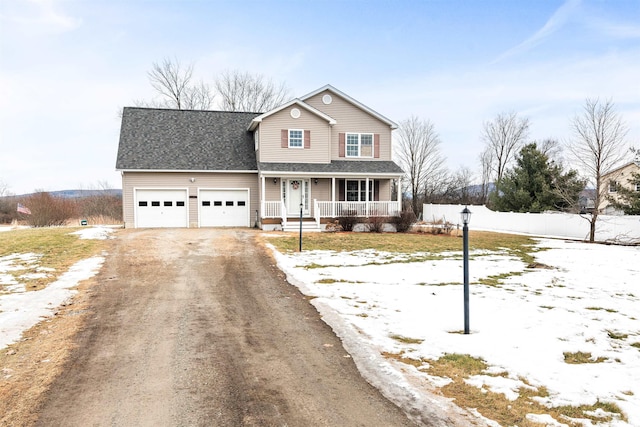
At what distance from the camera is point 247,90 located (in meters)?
39.9

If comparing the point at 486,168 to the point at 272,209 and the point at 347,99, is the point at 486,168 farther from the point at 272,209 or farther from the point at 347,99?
the point at 272,209

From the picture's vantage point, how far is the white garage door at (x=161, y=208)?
21312 millimetres

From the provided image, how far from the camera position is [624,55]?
65.7ft

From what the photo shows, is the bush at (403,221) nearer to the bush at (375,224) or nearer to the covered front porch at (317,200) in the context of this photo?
the covered front porch at (317,200)

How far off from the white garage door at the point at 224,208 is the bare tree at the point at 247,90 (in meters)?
19.2

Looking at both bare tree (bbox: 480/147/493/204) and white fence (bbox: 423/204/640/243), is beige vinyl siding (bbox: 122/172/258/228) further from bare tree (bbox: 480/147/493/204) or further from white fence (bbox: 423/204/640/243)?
bare tree (bbox: 480/147/493/204)

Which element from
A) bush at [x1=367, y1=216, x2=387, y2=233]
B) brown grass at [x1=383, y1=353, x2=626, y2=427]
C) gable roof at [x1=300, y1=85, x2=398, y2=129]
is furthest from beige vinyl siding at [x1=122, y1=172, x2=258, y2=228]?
brown grass at [x1=383, y1=353, x2=626, y2=427]

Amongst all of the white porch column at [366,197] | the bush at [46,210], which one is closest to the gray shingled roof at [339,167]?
the white porch column at [366,197]

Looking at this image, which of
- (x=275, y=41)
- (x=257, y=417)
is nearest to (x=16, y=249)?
(x=257, y=417)

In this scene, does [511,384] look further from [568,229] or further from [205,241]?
[568,229]

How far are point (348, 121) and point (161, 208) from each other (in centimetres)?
1096

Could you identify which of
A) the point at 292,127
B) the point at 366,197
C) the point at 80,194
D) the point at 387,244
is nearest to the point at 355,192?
the point at 366,197

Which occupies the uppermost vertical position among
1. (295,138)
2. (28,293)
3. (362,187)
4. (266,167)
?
(295,138)

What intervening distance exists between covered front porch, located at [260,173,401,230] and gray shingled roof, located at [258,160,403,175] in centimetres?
33
